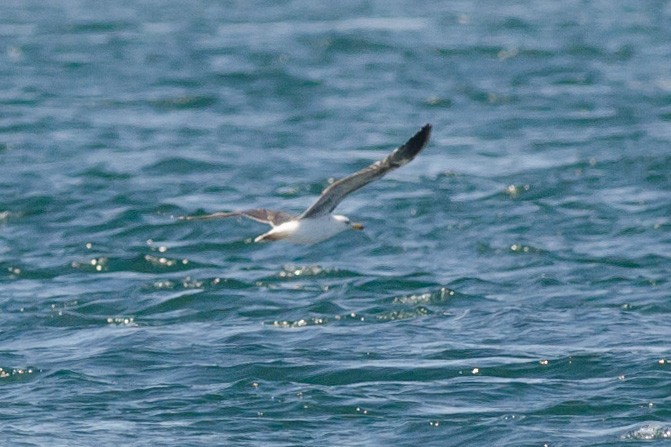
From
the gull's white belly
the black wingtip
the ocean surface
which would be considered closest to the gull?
the gull's white belly

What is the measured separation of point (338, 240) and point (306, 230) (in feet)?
13.2

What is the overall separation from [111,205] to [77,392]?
6983 millimetres

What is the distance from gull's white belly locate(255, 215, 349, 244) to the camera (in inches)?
530

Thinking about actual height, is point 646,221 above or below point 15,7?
below

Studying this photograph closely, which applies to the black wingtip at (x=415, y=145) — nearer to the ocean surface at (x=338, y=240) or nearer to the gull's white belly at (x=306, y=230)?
the gull's white belly at (x=306, y=230)

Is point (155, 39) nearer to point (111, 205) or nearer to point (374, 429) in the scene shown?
point (111, 205)

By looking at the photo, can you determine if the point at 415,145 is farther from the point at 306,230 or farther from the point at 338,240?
the point at 338,240

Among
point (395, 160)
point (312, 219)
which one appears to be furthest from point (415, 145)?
point (312, 219)

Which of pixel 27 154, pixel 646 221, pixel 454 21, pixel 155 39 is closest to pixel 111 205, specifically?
pixel 27 154

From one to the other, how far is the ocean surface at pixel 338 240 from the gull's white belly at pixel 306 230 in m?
0.97

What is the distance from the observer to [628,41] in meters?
30.3

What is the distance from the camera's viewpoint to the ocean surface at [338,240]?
12008 mm

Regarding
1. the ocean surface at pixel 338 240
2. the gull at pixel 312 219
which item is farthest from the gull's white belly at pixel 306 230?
the ocean surface at pixel 338 240

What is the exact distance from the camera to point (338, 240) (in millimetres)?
17516
